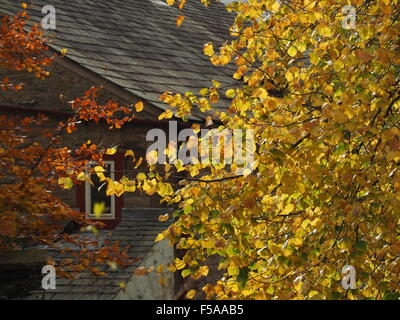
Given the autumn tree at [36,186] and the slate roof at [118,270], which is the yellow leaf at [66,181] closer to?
the autumn tree at [36,186]

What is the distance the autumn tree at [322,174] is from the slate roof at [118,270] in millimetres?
2492

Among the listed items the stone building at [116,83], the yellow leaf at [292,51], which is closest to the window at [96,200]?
the stone building at [116,83]

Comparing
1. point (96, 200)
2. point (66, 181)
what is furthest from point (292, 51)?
point (96, 200)

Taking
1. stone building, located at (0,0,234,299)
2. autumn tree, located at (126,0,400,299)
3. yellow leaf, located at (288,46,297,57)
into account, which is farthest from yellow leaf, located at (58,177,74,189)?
stone building, located at (0,0,234,299)

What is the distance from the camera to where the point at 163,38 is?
1510cm

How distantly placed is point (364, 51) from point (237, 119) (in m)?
1.36

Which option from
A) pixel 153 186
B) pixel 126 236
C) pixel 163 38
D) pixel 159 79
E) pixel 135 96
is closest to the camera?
pixel 153 186

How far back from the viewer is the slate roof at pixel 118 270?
8336mm

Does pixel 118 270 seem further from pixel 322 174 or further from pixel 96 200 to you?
pixel 322 174

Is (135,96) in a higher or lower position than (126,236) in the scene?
higher

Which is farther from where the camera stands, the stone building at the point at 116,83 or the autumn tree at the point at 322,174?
the stone building at the point at 116,83

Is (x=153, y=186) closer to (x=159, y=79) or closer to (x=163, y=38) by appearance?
(x=159, y=79)

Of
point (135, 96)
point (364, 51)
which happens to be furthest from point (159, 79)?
point (364, 51)
